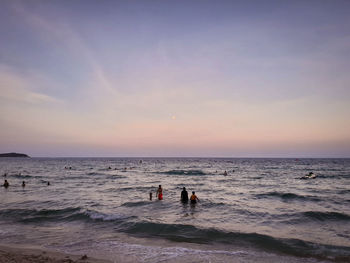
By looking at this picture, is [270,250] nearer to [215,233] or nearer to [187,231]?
[215,233]

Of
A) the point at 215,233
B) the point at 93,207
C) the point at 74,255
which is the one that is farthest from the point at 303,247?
the point at 93,207

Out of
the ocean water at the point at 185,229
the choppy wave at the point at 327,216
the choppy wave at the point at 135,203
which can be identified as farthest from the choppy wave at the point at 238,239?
the choppy wave at the point at 135,203

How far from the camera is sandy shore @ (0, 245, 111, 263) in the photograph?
9336 millimetres

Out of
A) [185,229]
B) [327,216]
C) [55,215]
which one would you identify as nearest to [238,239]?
[185,229]

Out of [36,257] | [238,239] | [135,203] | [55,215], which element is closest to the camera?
[36,257]

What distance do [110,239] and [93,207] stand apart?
880 cm

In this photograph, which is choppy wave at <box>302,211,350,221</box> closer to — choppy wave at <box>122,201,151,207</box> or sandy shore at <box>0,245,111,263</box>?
choppy wave at <box>122,201,151,207</box>

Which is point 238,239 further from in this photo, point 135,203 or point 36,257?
point 135,203

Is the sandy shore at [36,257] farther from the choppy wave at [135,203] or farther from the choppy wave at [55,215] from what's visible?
the choppy wave at [135,203]

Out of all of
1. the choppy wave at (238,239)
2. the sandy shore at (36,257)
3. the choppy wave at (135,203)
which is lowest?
the choppy wave at (135,203)

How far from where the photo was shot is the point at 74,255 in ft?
33.9

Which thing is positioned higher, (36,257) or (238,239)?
(36,257)

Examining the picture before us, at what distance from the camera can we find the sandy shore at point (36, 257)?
30.6 feet

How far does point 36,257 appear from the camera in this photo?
9.81 m
